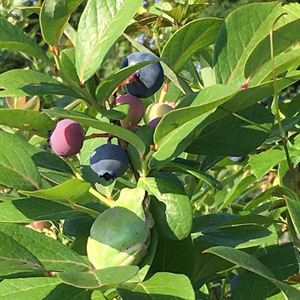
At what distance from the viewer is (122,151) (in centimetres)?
61

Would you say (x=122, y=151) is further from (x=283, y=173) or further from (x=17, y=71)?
(x=283, y=173)

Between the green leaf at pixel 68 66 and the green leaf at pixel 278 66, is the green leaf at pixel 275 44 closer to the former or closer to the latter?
the green leaf at pixel 278 66

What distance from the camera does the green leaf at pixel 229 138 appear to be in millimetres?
669

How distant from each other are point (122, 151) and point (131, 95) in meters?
0.08

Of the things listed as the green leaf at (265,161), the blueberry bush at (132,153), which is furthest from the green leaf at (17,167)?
the green leaf at (265,161)

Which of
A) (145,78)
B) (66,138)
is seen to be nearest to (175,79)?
(145,78)

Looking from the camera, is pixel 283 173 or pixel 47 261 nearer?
pixel 47 261

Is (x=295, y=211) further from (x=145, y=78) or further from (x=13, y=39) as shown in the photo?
(x=13, y=39)

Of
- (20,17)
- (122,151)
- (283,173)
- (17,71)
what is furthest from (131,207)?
(20,17)

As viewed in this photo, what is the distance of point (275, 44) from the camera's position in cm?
60

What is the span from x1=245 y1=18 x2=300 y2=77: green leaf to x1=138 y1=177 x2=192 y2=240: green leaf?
164 mm

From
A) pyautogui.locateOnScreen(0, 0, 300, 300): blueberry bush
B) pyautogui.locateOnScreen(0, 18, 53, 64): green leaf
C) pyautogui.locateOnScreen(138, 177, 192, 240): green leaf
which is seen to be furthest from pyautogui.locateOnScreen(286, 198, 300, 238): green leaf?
pyautogui.locateOnScreen(0, 18, 53, 64): green leaf

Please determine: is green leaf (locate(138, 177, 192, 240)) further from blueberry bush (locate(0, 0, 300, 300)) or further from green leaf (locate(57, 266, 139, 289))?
green leaf (locate(57, 266, 139, 289))

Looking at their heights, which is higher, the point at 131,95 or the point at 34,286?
the point at 131,95
